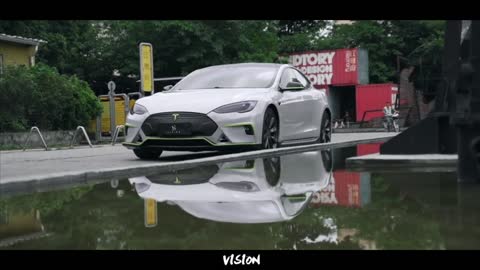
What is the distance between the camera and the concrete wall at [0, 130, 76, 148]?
53.7 feet

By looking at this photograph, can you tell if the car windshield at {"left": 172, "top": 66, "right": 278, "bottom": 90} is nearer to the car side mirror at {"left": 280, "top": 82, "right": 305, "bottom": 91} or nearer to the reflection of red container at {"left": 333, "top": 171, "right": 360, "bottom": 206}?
the car side mirror at {"left": 280, "top": 82, "right": 305, "bottom": 91}

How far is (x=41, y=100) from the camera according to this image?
1783 centimetres

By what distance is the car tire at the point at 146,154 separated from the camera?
9.06m

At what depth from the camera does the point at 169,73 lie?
3566 centimetres

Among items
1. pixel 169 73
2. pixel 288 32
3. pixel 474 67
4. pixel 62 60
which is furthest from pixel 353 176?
pixel 288 32

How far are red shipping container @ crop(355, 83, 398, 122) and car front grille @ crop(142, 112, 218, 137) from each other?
32533 mm

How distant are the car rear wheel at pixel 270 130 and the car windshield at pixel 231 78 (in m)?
0.59

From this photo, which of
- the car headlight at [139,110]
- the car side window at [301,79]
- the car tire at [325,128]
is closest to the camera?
the car headlight at [139,110]

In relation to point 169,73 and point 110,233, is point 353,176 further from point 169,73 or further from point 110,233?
point 169,73

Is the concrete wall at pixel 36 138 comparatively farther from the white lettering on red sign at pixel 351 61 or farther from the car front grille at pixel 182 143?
the white lettering on red sign at pixel 351 61

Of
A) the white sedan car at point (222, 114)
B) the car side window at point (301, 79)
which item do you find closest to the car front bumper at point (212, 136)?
the white sedan car at point (222, 114)

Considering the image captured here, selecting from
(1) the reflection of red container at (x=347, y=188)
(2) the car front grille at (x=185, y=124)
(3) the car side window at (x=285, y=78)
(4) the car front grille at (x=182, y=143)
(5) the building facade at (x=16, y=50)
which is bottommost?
(1) the reflection of red container at (x=347, y=188)
